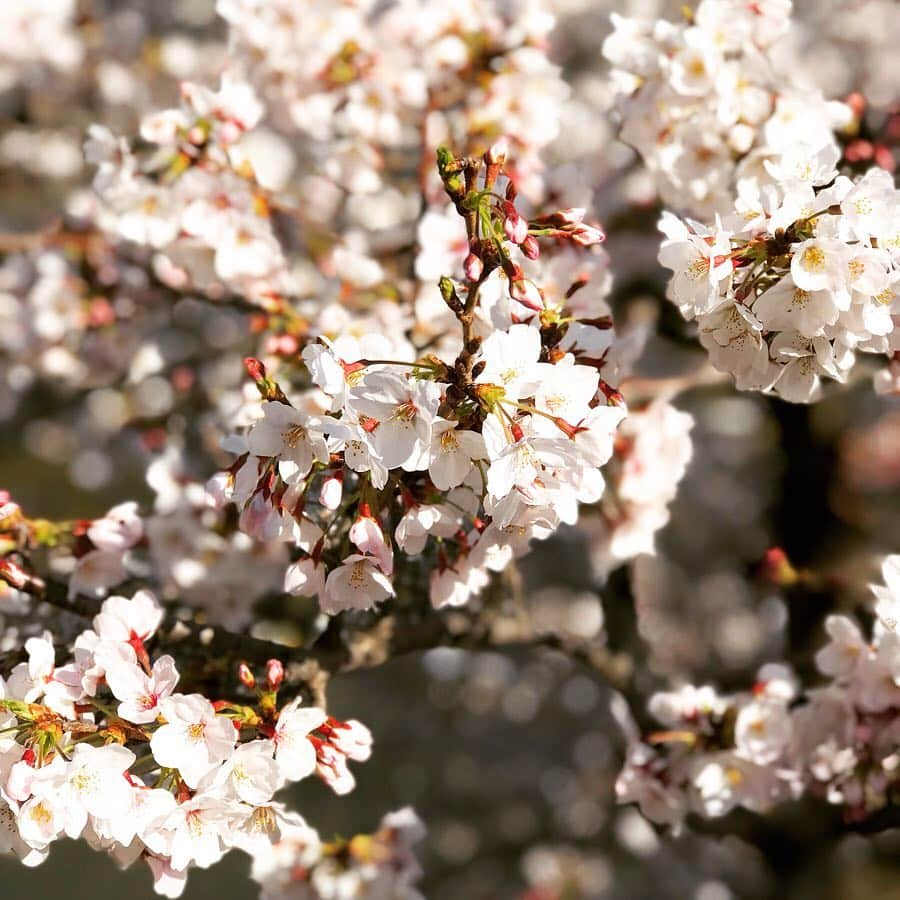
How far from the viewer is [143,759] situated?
2.68ft

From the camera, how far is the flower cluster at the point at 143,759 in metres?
0.76

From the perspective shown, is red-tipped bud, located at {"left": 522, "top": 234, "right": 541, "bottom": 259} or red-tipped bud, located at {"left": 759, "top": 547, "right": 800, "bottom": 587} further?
red-tipped bud, located at {"left": 759, "top": 547, "right": 800, "bottom": 587}

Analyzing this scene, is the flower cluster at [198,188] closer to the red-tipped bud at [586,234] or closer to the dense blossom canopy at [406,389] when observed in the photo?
the dense blossom canopy at [406,389]

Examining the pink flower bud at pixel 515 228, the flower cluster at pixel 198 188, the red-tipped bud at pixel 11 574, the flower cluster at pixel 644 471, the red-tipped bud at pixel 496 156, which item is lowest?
the flower cluster at pixel 644 471

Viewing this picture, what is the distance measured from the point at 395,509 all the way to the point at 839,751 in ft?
2.47

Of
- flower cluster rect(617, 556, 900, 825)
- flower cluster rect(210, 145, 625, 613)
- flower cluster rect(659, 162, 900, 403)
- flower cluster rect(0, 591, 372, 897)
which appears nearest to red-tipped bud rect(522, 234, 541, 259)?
flower cluster rect(210, 145, 625, 613)

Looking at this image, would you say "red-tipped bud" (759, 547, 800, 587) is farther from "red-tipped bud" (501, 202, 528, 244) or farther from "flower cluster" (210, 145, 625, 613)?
"red-tipped bud" (501, 202, 528, 244)

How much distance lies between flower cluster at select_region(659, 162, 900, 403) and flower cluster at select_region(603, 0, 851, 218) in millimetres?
321

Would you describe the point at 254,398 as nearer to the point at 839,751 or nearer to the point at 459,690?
the point at 839,751

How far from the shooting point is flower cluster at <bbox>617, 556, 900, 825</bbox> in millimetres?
1159

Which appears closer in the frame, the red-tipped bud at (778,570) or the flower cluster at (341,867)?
the flower cluster at (341,867)

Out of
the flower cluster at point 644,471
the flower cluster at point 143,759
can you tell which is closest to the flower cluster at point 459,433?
the flower cluster at point 143,759

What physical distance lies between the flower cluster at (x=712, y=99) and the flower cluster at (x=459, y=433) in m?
0.41

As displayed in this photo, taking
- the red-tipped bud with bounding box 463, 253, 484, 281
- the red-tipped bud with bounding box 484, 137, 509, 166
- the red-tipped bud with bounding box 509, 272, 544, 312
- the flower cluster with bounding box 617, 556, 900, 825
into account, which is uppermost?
the red-tipped bud with bounding box 484, 137, 509, 166
